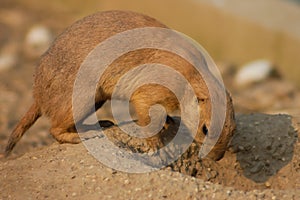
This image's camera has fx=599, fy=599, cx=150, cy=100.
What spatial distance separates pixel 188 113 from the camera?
17.1ft

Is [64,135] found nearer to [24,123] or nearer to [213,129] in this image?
[24,123]

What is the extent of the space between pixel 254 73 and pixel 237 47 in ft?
2.33

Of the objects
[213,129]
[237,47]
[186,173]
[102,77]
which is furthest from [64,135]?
[237,47]

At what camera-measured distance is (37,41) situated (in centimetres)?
1163

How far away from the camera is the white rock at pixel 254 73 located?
1030cm

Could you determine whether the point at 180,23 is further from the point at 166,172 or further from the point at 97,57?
the point at 166,172

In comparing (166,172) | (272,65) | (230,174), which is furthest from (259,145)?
(272,65)

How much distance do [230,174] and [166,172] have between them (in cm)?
102

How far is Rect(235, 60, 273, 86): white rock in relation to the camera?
1030 cm

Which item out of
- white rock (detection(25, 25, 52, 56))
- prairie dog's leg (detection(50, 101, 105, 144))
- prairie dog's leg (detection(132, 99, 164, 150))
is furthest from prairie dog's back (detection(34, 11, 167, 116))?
white rock (detection(25, 25, 52, 56))

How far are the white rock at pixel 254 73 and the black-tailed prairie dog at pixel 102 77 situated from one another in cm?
531

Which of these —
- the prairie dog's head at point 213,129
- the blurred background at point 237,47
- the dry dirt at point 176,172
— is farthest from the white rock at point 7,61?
the prairie dog's head at point 213,129

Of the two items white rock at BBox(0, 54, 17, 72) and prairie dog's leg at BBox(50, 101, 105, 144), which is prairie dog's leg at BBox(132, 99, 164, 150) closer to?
prairie dog's leg at BBox(50, 101, 105, 144)

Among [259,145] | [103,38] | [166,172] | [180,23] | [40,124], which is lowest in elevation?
[40,124]
